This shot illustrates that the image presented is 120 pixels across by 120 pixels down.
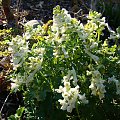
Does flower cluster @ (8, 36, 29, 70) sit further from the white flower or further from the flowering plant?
the white flower

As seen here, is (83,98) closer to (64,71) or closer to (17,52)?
(64,71)

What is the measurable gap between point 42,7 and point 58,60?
128 inches

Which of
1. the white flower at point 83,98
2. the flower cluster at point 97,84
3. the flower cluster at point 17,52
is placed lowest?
the white flower at point 83,98

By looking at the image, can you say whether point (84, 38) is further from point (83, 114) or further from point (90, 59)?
point (83, 114)

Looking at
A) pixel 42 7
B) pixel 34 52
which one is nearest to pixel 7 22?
pixel 42 7

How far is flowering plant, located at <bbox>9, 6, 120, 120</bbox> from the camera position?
2277 millimetres

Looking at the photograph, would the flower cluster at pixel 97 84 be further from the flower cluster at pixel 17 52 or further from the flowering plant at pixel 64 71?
the flower cluster at pixel 17 52

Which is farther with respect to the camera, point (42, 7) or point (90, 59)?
point (42, 7)

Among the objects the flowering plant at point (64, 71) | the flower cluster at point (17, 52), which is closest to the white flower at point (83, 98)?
the flowering plant at point (64, 71)

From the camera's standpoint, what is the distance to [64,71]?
2.34m

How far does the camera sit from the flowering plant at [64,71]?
2277 millimetres

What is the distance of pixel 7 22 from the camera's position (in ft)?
14.9

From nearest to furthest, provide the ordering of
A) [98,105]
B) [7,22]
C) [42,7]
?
[98,105] < [7,22] < [42,7]

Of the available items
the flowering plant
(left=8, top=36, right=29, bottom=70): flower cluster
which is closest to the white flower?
the flowering plant
